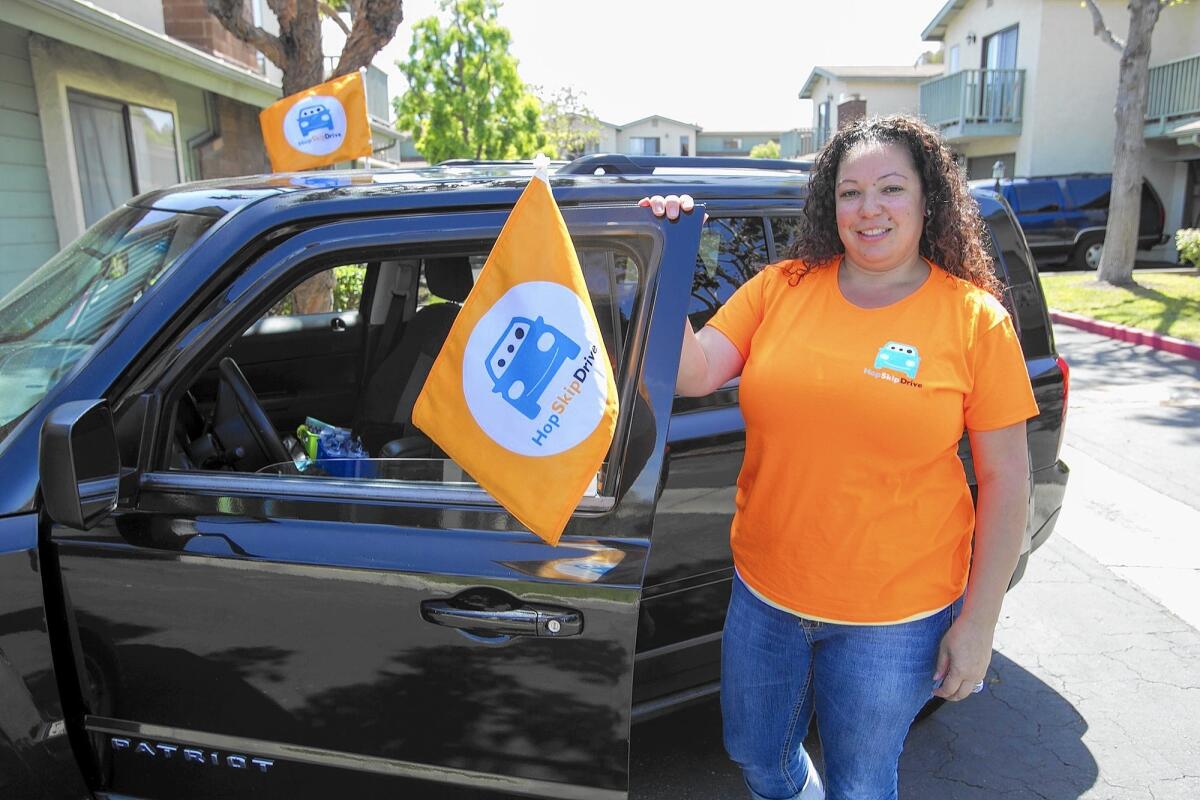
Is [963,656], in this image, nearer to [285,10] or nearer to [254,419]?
[254,419]

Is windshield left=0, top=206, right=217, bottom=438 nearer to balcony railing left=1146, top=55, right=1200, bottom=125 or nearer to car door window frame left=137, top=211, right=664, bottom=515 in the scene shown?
car door window frame left=137, top=211, right=664, bottom=515

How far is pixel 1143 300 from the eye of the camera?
480 inches

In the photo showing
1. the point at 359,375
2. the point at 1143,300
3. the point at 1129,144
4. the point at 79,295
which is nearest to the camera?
the point at 79,295

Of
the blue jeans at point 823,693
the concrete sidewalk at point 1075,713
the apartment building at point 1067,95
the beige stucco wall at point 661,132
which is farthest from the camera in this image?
the beige stucco wall at point 661,132

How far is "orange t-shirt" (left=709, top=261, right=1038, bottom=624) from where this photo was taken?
65.7 inches

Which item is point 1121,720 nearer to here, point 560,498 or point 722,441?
point 722,441

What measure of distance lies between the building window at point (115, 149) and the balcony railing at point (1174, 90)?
18.4 m

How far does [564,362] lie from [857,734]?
1017 mm

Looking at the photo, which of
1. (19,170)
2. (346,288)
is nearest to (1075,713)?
(346,288)

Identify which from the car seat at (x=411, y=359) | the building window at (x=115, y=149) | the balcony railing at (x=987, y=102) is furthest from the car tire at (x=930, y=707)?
the balcony railing at (x=987, y=102)

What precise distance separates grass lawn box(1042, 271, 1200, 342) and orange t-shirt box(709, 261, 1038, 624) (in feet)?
31.5

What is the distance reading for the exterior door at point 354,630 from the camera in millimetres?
1686

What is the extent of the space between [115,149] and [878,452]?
8.98m

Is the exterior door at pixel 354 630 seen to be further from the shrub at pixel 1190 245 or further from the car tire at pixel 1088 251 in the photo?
the car tire at pixel 1088 251
